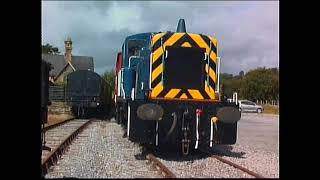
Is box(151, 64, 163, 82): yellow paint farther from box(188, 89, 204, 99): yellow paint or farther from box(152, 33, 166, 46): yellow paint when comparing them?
box(188, 89, 204, 99): yellow paint

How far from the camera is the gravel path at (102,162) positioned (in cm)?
835

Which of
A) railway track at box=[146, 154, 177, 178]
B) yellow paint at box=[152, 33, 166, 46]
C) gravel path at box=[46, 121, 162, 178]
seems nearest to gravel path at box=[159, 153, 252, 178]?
railway track at box=[146, 154, 177, 178]

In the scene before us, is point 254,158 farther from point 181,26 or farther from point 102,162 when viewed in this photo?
point 102,162

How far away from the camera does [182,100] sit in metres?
10.5

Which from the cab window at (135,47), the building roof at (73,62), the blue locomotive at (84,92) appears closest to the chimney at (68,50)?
the building roof at (73,62)

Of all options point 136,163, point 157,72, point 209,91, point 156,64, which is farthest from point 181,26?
point 136,163

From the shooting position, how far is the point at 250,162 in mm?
10797

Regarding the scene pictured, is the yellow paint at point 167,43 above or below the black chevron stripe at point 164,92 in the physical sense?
above

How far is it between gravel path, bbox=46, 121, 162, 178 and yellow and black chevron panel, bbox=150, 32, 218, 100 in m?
1.59

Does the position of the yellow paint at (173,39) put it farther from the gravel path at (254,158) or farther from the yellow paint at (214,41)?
the gravel path at (254,158)

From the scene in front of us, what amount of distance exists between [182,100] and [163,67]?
0.87 meters
